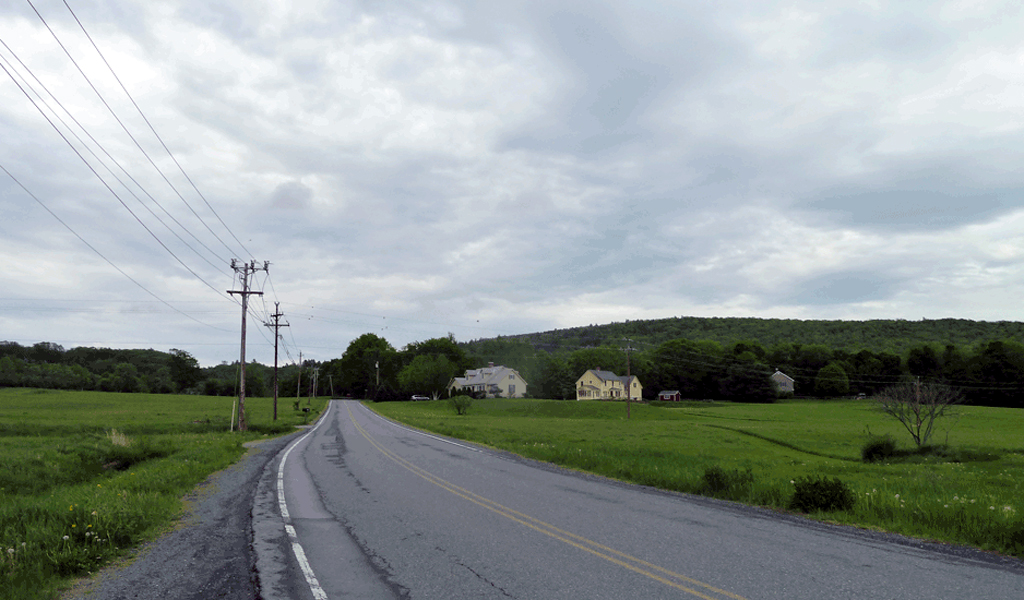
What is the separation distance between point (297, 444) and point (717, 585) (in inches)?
1127

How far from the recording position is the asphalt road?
261 inches

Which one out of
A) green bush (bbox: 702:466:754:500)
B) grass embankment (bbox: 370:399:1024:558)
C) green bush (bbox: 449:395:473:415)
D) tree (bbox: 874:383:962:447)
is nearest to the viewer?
grass embankment (bbox: 370:399:1024:558)

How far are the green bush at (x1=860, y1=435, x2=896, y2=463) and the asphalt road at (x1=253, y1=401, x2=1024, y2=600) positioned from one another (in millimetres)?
27781

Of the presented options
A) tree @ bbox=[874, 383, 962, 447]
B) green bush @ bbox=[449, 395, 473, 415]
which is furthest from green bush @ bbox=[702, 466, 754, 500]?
green bush @ bbox=[449, 395, 473, 415]

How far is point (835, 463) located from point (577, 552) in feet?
92.9

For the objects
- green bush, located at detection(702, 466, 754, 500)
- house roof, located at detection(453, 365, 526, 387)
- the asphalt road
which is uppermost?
house roof, located at detection(453, 365, 526, 387)

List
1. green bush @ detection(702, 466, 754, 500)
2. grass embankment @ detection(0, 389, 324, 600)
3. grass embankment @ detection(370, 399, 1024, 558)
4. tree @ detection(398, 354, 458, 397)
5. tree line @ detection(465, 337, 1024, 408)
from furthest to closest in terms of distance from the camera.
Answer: tree @ detection(398, 354, 458, 397) → tree line @ detection(465, 337, 1024, 408) → green bush @ detection(702, 466, 754, 500) → grass embankment @ detection(370, 399, 1024, 558) → grass embankment @ detection(0, 389, 324, 600)

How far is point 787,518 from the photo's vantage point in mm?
11312

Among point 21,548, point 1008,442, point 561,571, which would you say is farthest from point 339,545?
point 1008,442

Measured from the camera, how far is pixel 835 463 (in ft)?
101

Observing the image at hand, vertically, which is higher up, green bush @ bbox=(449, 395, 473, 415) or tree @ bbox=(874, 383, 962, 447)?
tree @ bbox=(874, 383, 962, 447)

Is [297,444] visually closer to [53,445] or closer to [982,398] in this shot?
[53,445]

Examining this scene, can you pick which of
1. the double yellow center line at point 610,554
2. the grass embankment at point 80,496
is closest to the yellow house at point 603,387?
the grass embankment at point 80,496

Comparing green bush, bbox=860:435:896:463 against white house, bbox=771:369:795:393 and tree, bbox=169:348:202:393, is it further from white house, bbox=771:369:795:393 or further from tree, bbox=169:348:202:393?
tree, bbox=169:348:202:393
